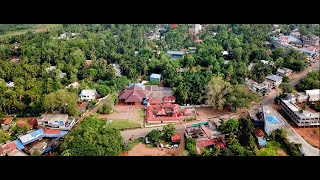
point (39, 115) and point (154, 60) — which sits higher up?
point (154, 60)

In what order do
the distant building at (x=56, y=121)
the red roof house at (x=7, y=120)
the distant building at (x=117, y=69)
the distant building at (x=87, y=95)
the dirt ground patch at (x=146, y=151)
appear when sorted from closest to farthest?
the dirt ground patch at (x=146, y=151), the distant building at (x=56, y=121), the red roof house at (x=7, y=120), the distant building at (x=87, y=95), the distant building at (x=117, y=69)

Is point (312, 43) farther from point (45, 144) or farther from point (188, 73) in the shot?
point (45, 144)

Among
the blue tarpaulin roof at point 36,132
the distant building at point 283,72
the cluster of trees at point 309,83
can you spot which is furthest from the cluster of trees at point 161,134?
the distant building at point 283,72

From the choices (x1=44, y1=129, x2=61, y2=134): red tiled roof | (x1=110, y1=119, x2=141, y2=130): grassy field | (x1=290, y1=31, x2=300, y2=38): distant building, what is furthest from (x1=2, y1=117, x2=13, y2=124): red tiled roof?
(x1=290, y1=31, x2=300, y2=38): distant building

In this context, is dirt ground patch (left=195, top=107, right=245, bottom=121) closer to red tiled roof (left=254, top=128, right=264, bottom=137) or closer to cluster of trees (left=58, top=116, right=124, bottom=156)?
red tiled roof (left=254, top=128, right=264, bottom=137)

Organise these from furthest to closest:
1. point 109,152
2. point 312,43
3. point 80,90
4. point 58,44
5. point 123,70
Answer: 1. point 312,43
2. point 58,44
3. point 123,70
4. point 80,90
5. point 109,152

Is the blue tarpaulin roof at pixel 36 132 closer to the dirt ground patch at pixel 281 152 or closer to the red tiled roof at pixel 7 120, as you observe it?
the red tiled roof at pixel 7 120

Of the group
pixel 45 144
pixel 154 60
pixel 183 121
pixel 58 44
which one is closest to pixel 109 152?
pixel 45 144
